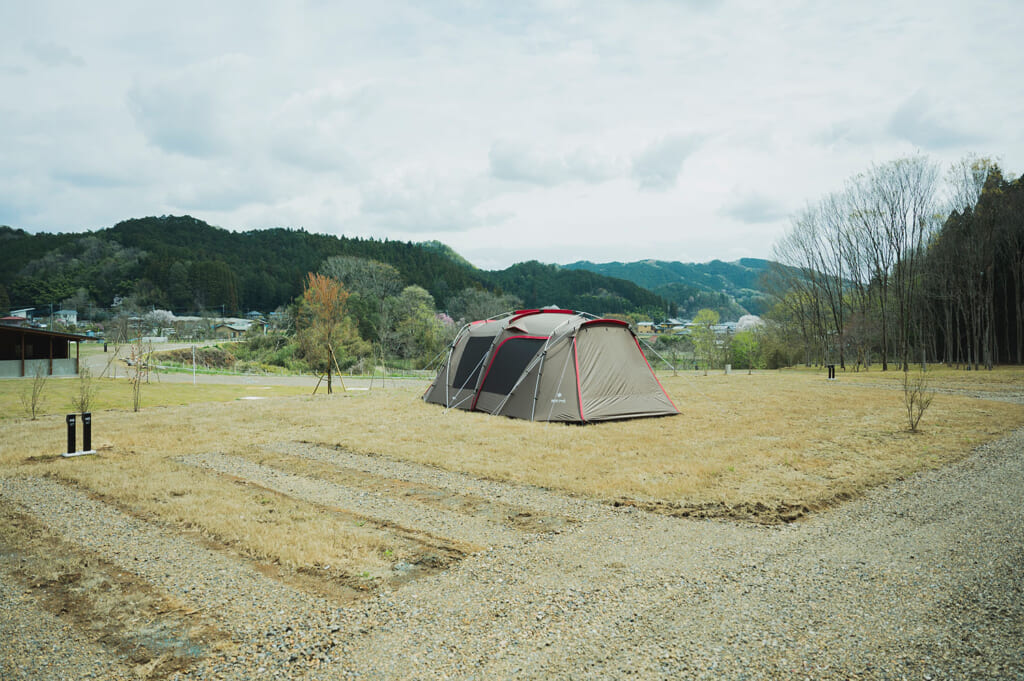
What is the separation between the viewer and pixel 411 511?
5348 millimetres

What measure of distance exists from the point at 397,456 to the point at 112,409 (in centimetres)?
972

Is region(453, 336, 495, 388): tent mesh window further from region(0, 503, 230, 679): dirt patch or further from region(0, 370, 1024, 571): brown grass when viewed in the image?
region(0, 503, 230, 679): dirt patch

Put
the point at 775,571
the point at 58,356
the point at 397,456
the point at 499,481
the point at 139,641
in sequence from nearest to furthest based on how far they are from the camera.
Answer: the point at 139,641 → the point at 775,571 → the point at 499,481 → the point at 397,456 → the point at 58,356

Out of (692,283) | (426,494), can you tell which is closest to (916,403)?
(426,494)

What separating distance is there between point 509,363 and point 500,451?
3.75m

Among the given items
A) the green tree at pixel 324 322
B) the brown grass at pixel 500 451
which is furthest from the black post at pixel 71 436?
the green tree at pixel 324 322

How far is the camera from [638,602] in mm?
3391

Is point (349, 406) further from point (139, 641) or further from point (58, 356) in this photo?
point (58, 356)

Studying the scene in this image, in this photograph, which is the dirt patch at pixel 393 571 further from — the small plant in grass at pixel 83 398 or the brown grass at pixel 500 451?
the small plant in grass at pixel 83 398

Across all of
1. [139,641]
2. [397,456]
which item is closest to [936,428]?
[397,456]

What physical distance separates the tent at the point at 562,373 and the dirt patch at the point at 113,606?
7.45m

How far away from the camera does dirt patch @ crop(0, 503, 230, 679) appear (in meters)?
2.87

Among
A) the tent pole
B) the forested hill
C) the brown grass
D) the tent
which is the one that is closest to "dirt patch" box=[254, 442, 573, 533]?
the brown grass

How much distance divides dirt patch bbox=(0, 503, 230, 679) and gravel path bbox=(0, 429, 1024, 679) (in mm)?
104
